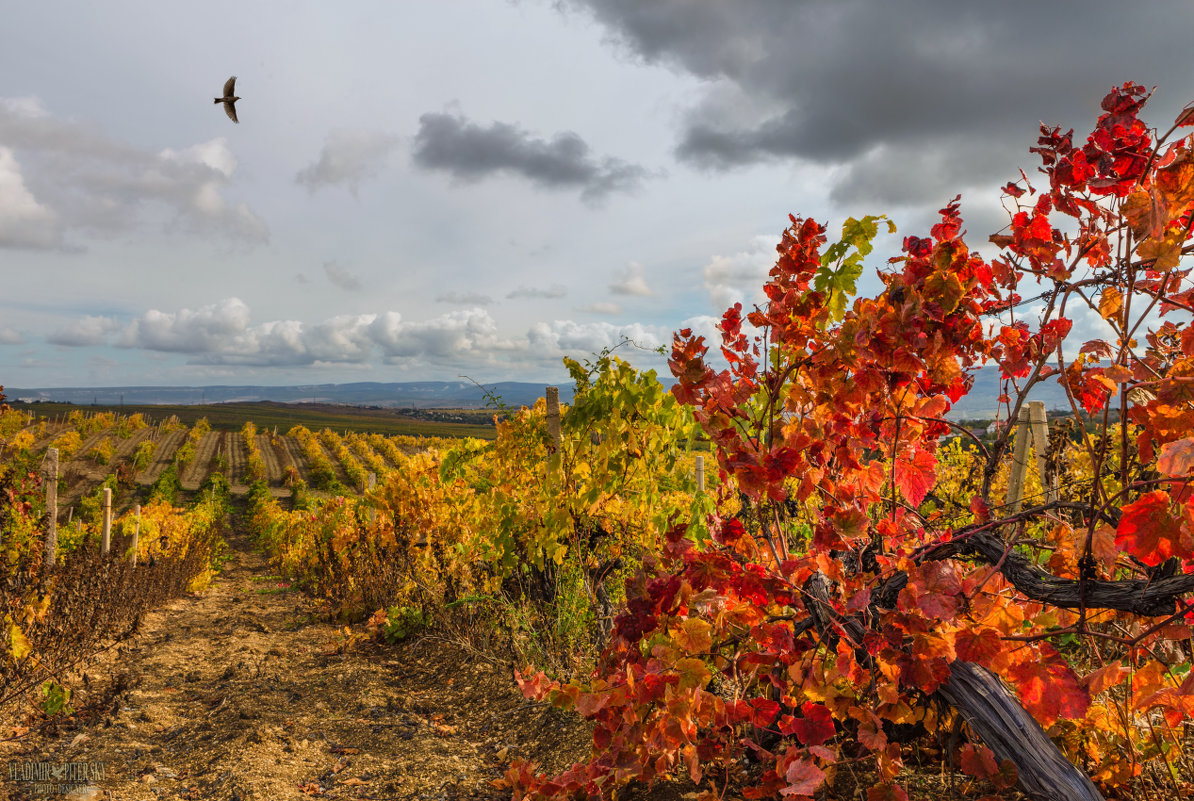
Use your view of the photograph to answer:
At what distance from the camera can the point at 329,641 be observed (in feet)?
18.3

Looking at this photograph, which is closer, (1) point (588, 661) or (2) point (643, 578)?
(2) point (643, 578)

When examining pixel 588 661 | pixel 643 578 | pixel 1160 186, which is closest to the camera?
pixel 1160 186

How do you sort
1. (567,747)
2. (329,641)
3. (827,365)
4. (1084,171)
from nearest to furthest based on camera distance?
(1084,171) → (827,365) → (567,747) → (329,641)

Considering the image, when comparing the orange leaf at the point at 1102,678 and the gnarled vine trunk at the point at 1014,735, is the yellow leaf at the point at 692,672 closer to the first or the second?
the gnarled vine trunk at the point at 1014,735

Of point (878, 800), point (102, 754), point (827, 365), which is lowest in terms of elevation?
point (102, 754)

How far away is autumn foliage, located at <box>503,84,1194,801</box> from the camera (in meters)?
1.32

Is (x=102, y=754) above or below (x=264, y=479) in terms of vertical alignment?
above

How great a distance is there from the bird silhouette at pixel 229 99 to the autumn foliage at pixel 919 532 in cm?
462

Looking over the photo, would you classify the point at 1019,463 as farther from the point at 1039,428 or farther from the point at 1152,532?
the point at 1152,532

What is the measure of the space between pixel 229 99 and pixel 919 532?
18.0 feet

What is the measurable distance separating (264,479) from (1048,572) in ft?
115

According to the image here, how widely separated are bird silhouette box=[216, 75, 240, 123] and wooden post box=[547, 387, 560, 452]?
10.2 feet

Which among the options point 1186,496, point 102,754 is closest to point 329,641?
point 102,754

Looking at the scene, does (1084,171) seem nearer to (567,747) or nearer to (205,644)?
(567,747)
